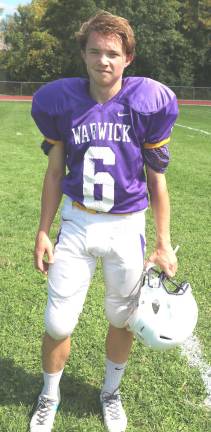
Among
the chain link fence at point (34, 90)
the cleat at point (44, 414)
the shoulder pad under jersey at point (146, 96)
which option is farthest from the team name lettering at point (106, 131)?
the chain link fence at point (34, 90)

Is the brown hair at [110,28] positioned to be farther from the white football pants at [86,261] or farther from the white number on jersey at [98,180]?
the white football pants at [86,261]

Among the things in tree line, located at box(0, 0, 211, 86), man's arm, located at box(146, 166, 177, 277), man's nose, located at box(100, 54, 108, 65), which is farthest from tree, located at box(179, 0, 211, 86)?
man's nose, located at box(100, 54, 108, 65)

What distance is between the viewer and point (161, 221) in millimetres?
2533

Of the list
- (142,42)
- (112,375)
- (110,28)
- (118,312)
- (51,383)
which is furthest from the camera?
(142,42)

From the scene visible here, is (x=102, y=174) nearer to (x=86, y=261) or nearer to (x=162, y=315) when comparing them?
(x=86, y=261)

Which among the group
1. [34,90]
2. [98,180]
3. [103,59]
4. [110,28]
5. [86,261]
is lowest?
[34,90]

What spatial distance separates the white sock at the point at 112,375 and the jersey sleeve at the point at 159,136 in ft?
3.27

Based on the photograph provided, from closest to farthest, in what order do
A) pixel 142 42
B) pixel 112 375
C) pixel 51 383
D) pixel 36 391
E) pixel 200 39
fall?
pixel 51 383
pixel 112 375
pixel 36 391
pixel 142 42
pixel 200 39

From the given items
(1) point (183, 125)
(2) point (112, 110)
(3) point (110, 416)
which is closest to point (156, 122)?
(2) point (112, 110)

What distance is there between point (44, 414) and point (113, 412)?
34 centimetres

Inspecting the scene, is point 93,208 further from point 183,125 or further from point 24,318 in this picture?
point 183,125

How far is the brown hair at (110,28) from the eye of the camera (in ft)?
7.40

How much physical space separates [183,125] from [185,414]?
17482 mm

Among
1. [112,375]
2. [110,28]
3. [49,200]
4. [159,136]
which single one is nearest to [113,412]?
[112,375]
